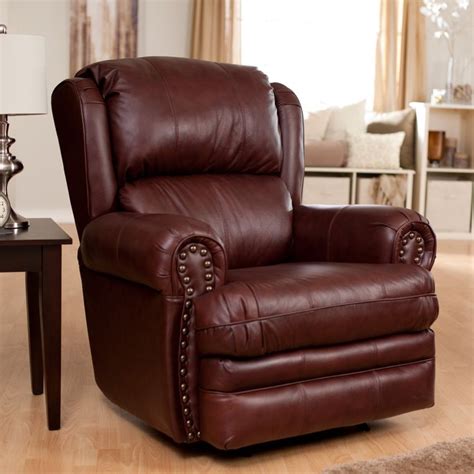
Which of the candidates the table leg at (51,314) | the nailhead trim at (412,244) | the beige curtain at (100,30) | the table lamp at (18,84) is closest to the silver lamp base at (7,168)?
the table lamp at (18,84)

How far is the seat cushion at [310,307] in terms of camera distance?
7.00 ft

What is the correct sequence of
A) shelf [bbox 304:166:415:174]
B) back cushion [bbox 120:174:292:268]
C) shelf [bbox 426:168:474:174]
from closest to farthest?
back cushion [bbox 120:174:292:268], shelf [bbox 304:166:415:174], shelf [bbox 426:168:474:174]

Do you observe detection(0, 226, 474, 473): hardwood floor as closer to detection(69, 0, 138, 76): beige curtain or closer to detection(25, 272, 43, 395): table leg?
detection(25, 272, 43, 395): table leg

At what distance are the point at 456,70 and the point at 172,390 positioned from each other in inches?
228

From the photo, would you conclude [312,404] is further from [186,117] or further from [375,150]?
[375,150]

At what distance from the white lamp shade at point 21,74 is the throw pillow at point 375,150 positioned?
443 cm

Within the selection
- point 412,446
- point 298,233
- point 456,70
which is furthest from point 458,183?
point 412,446

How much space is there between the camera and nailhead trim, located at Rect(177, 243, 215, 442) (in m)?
2.18

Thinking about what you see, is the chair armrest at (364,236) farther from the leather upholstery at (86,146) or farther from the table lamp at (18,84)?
the table lamp at (18,84)

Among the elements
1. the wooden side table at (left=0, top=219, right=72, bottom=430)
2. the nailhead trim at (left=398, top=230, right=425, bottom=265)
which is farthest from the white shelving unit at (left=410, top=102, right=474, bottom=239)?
the wooden side table at (left=0, top=219, right=72, bottom=430)

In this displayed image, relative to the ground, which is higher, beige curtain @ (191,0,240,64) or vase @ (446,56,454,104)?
beige curtain @ (191,0,240,64)

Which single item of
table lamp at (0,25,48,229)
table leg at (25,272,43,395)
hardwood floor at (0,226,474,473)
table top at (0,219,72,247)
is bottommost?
hardwood floor at (0,226,474,473)

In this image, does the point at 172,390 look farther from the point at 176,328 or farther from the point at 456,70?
the point at 456,70

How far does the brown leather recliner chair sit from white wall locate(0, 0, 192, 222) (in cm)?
429
